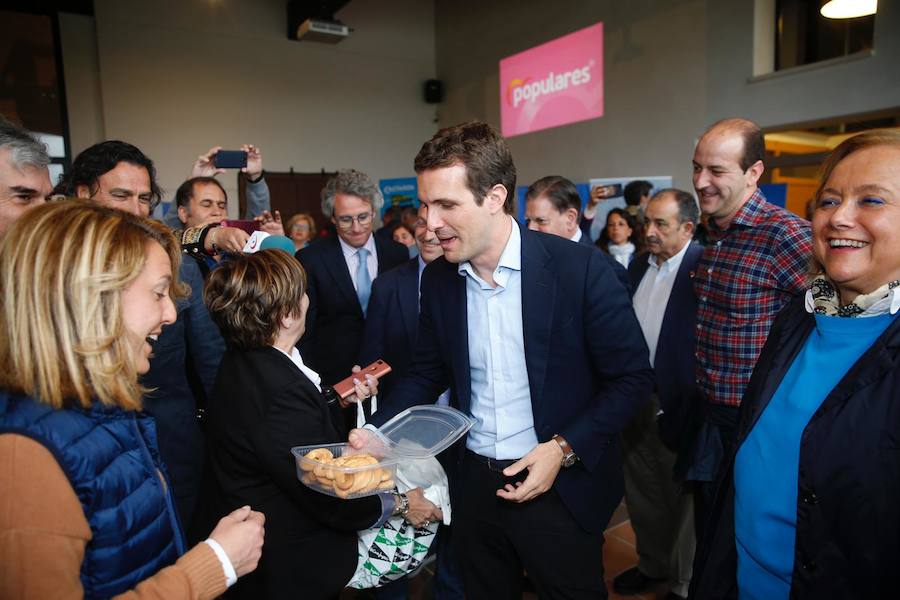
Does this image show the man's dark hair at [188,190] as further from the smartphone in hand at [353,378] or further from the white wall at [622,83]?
the white wall at [622,83]

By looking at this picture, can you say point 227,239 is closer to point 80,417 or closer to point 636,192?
point 80,417

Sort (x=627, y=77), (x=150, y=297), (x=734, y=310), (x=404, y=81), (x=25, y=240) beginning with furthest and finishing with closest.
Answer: (x=404, y=81) < (x=627, y=77) < (x=734, y=310) < (x=150, y=297) < (x=25, y=240)

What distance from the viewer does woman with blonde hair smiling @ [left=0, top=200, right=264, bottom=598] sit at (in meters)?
0.84

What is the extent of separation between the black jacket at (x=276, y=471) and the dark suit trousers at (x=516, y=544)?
336mm

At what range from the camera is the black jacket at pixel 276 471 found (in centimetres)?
143

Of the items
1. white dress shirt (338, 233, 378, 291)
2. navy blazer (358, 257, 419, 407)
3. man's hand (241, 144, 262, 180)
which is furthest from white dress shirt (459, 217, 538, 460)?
man's hand (241, 144, 262, 180)

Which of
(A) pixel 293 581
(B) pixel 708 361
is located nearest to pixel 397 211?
(B) pixel 708 361

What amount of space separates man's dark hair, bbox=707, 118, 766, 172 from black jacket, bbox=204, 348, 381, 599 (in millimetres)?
1714

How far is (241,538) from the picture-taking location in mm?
1114

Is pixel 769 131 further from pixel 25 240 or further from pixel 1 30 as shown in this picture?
pixel 1 30

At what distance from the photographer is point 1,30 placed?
736 centimetres

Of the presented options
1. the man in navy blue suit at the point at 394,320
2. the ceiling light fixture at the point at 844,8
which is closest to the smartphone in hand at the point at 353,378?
the man in navy blue suit at the point at 394,320

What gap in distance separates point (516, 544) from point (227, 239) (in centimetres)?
130

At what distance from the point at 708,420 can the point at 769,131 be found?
5090 millimetres
